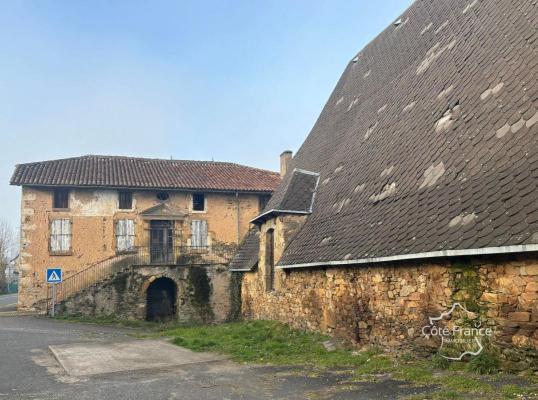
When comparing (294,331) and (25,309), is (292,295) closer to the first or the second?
(294,331)

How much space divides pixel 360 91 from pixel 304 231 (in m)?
5.56

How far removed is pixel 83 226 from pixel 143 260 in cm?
303

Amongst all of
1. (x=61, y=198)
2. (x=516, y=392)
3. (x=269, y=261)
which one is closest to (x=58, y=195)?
(x=61, y=198)

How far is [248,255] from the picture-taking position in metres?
19.3

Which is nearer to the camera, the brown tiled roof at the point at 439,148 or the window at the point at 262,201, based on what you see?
the brown tiled roof at the point at 439,148

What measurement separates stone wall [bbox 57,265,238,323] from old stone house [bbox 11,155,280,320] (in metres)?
0.04

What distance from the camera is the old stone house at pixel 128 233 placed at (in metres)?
22.2

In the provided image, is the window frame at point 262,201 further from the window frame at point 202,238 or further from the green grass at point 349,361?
the green grass at point 349,361

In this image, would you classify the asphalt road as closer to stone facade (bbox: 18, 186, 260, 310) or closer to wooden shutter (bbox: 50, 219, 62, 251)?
stone facade (bbox: 18, 186, 260, 310)

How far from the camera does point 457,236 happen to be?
23.0ft

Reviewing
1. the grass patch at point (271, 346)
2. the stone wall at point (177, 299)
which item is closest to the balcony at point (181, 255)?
the stone wall at point (177, 299)

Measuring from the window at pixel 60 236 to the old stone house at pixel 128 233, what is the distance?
4 cm

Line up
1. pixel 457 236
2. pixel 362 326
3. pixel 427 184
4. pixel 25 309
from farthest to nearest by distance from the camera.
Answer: pixel 25 309 → pixel 362 326 → pixel 427 184 → pixel 457 236

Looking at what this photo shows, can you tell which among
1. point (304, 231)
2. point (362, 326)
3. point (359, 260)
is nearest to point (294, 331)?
point (304, 231)
